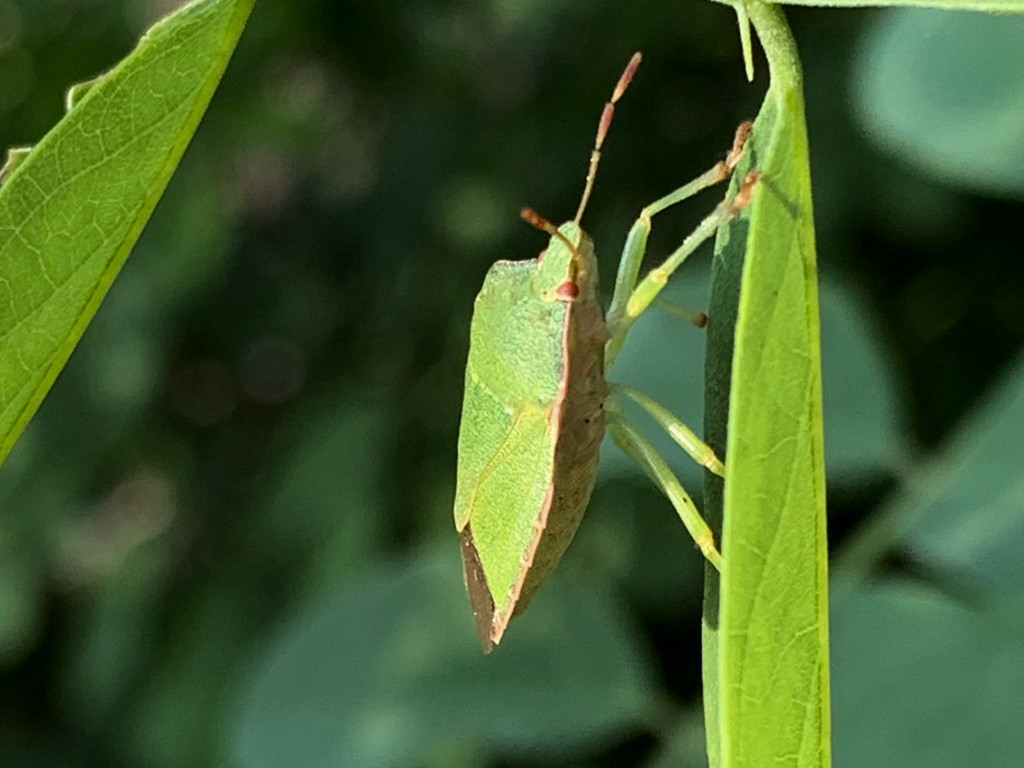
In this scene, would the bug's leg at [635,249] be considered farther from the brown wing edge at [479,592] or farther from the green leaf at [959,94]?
the green leaf at [959,94]

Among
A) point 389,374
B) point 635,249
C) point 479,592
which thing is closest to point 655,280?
point 635,249

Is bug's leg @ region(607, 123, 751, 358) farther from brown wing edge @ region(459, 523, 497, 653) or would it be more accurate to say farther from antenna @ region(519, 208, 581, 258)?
brown wing edge @ region(459, 523, 497, 653)

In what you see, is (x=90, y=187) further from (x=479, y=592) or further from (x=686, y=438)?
(x=479, y=592)

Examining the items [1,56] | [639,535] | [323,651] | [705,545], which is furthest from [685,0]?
[705,545]

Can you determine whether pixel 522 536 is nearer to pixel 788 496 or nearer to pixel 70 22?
pixel 788 496

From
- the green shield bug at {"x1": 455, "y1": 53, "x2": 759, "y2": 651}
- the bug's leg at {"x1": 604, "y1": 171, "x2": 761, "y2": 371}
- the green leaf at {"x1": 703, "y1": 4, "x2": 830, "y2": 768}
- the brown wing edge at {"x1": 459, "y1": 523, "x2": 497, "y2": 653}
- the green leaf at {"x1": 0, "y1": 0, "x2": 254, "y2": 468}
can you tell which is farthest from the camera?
the brown wing edge at {"x1": 459, "y1": 523, "x2": 497, "y2": 653}

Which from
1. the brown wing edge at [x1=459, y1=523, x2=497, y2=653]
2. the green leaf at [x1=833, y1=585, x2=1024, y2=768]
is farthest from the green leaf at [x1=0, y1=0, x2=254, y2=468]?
the green leaf at [x1=833, y1=585, x2=1024, y2=768]
